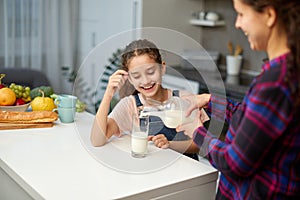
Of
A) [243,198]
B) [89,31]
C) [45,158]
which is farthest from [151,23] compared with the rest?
[243,198]

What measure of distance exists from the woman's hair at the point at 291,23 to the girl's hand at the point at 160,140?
651 mm

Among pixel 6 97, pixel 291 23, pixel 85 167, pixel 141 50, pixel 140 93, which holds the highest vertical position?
pixel 291 23

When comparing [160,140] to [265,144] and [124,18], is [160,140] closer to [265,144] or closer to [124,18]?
[265,144]

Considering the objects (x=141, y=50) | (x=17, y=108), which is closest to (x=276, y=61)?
(x=141, y=50)

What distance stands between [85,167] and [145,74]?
0.37 m

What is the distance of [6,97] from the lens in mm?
1931

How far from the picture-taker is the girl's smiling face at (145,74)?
4.71ft

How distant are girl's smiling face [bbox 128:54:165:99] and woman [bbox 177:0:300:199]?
Answer: 39 cm

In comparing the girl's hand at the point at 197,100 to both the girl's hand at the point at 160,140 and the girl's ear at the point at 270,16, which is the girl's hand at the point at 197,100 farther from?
the girl's ear at the point at 270,16

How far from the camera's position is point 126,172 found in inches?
53.1

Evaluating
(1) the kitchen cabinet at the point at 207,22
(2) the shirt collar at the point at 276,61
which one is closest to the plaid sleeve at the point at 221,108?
(2) the shirt collar at the point at 276,61

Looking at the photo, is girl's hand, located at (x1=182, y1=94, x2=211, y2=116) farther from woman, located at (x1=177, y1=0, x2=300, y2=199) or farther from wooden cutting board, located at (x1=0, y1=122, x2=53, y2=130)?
wooden cutting board, located at (x1=0, y1=122, x2=53, y2=130)

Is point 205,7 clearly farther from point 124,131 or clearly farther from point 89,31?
point 124,131

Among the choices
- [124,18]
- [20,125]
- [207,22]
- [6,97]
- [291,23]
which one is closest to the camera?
[291,23]
